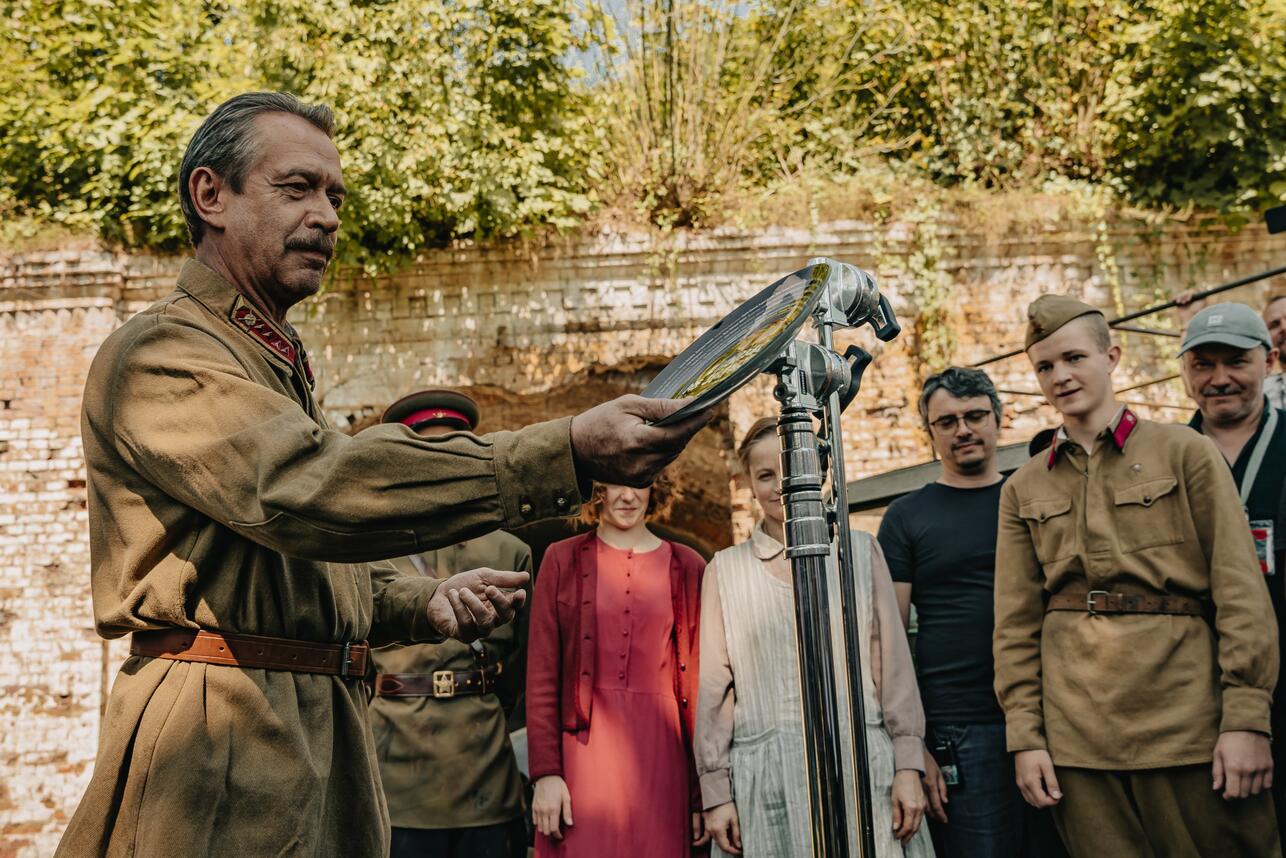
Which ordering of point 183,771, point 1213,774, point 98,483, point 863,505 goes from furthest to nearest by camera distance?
point 863,505
point 1213,774
point 98,483
point 183,771

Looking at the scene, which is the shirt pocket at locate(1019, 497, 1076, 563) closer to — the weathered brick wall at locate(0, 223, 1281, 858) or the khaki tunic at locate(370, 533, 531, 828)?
the khaki tunic at locate(370, 533, 531, 828)

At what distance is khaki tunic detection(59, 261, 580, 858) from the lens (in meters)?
1.67

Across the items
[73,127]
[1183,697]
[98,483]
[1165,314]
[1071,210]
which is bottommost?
[1183,697]

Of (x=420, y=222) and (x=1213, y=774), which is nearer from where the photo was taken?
(x=1213, y=774)

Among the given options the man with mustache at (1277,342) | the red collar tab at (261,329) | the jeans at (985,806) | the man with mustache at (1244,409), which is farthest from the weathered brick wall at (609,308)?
the red collar tab at (261,329)

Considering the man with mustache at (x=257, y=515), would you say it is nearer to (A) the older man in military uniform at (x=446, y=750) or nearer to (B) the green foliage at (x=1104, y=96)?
(A) the older man in military uniform at (x=446, y=750)

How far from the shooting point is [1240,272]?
26.3ft

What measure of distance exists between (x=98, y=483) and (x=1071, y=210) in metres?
7.46

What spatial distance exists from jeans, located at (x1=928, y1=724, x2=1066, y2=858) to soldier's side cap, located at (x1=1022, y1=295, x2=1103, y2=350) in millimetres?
1331

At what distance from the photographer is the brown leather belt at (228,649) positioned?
1.85m

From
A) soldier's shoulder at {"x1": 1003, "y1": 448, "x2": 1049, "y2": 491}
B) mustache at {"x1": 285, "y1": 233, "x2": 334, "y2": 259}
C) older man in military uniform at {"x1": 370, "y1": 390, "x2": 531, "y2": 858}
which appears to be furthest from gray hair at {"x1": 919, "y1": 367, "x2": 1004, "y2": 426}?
mustache at {"x1": 285, "y1": 233, "x2": 334, "y2": 259}

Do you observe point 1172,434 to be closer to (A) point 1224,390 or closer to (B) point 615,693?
(A) point 1224,390

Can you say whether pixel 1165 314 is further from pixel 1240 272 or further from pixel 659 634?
pixel 659 634

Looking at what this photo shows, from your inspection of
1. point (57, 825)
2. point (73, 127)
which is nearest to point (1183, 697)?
point (57, 825)
